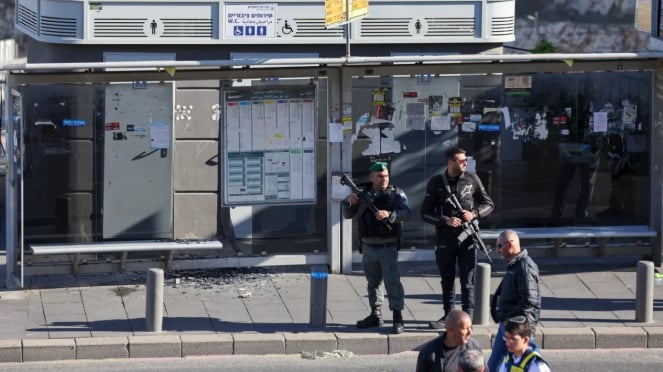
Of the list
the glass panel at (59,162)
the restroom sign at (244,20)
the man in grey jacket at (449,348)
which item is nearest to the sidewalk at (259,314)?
the glass panel at (59,162)

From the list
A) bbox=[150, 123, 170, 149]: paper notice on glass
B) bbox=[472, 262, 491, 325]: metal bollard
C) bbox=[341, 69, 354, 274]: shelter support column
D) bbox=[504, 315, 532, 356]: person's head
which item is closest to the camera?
bbox=[504, 315, 532, 356]: person's head

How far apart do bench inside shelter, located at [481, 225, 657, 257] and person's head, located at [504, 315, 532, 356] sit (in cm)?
641

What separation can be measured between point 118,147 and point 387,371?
4415 millimetres

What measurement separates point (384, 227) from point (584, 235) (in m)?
3.67

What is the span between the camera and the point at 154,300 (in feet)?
36.6

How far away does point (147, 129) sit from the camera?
13.2 metres

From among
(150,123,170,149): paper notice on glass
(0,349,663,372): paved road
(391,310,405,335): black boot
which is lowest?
(0,349,663,372): paved road

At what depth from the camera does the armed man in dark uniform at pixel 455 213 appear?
1116 centimetres

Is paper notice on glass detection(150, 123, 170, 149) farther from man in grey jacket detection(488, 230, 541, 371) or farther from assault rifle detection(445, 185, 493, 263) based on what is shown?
man in grey jacket detection(488, 230, 541, 371)

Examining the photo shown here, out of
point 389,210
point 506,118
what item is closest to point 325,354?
point 389,210

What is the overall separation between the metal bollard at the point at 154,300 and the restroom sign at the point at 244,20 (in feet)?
18.7

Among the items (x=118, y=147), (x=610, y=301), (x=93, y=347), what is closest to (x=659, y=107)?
(x=610, y=301)

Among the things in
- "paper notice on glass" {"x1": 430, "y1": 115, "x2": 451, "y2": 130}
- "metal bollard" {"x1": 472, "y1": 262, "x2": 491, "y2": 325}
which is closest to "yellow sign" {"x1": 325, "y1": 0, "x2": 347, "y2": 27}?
"paper notice on glass" {"x1": 430, "y1": 115, "x2": 451, "y2": 130}

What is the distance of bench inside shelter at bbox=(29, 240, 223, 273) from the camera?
12.8 metres
